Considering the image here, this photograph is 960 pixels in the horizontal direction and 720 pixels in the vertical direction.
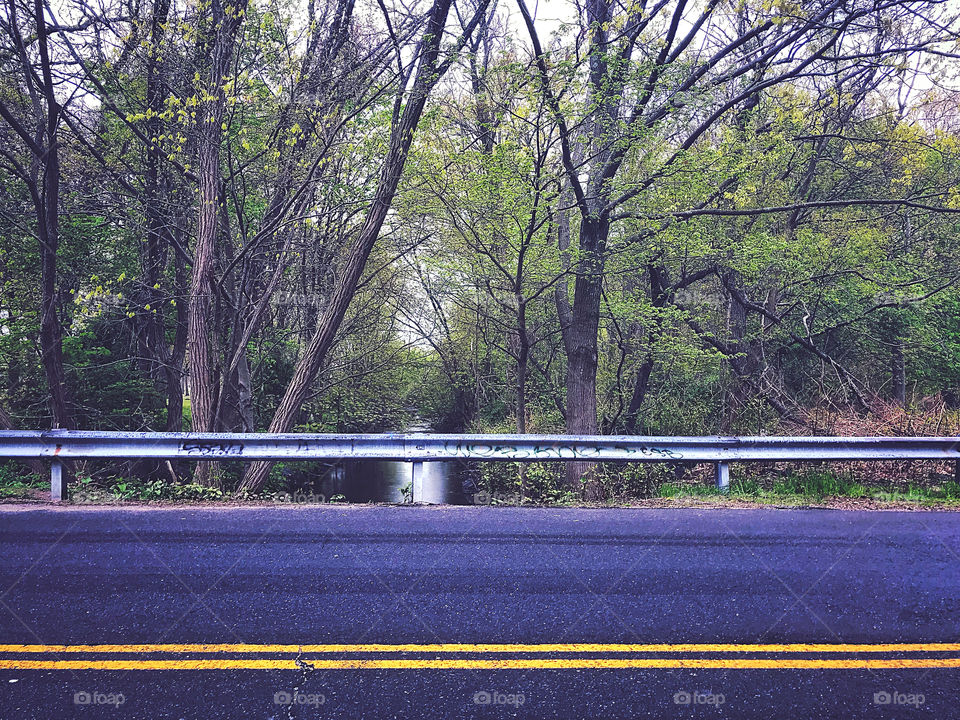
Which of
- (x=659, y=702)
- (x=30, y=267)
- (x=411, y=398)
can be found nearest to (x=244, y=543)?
(x=659, y=702)

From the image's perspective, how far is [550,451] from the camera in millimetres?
7105

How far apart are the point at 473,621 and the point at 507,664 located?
0.48 metres

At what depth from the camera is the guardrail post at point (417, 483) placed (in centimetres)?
690

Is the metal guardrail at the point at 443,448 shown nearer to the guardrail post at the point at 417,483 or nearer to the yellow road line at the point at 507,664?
the guardrail post at the point at 417,483

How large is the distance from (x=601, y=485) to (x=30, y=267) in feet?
43.0

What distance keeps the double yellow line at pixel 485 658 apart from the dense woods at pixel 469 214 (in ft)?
17.8

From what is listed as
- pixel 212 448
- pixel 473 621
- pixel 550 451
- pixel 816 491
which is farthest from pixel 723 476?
pixel 212 448

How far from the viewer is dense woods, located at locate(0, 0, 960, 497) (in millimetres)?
10281

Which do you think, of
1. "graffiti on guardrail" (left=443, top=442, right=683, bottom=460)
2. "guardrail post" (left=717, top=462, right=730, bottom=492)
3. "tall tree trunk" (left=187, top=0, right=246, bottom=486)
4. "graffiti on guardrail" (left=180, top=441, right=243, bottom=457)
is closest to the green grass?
"guardrail post" (left=717, top=462, right=730, bottom=492)

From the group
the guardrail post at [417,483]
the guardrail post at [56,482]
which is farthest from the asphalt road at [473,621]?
the guardrail post at [417,483]

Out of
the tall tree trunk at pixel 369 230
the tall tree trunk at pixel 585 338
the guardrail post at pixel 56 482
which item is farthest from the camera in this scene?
the tall tree trunk at pixel 585 338

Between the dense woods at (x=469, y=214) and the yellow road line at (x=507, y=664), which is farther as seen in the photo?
the dense woods at (x=469, y=214)

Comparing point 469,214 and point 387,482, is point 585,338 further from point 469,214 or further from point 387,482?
point 387,482

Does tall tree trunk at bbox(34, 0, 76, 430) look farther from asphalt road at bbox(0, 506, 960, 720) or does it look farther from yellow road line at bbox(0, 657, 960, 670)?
yellow road line at bbox(0, 657, 960, 670)
